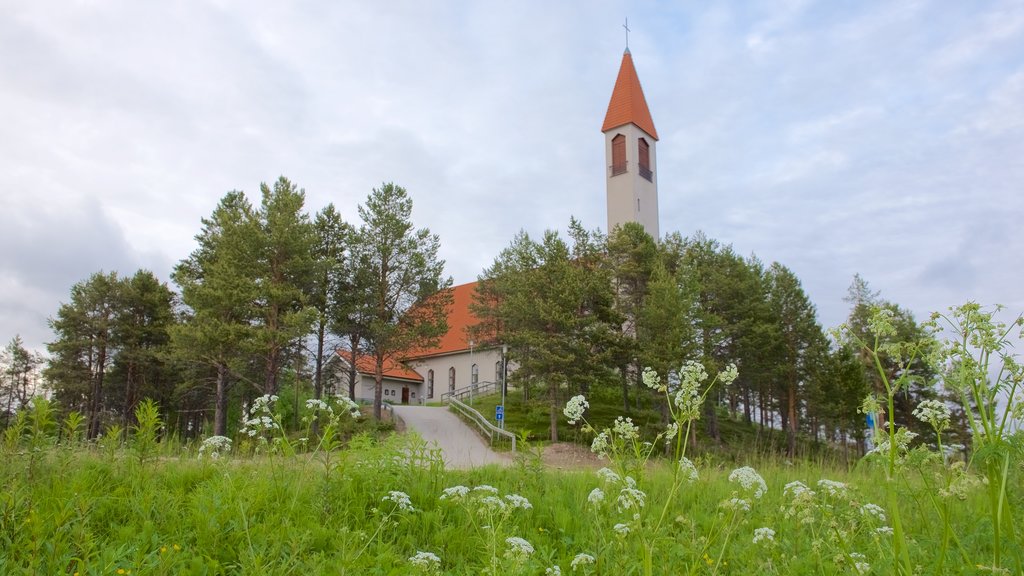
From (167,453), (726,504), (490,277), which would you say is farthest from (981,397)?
(490,277)

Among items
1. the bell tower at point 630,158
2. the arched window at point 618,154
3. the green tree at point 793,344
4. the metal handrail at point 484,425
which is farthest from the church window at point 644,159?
the metal handrail at point 484,425

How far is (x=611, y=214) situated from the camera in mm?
47031

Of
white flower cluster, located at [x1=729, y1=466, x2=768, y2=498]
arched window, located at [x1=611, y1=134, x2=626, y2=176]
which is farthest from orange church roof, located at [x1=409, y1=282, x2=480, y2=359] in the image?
white flower cluster, located at [x1=729, y1=466, x2=768, y2=498]

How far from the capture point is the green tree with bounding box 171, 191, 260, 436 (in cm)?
2898

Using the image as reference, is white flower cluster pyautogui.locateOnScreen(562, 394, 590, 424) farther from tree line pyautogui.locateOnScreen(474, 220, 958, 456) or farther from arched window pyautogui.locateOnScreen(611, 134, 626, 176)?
arched window pyautogui.locateOnScreen(611, 134, 626, 176)

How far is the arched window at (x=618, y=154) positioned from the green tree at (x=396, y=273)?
19180 mm

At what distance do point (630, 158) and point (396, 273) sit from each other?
22332 millimetres

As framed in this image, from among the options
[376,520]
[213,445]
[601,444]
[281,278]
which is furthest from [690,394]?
[281,278]

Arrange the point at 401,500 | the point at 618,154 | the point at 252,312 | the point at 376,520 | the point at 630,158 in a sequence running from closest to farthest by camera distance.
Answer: the point at 401,500, the point at 376,520, the point at 252,312, the point at 630,158, the point at 618,154

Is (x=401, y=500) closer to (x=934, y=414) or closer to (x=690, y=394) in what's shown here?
(x=690, y=394)

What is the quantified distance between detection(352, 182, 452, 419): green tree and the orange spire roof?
861 inches

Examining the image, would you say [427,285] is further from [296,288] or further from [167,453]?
[167,453]

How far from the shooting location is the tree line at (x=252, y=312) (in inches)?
1172

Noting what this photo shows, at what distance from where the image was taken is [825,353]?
1471 inches
